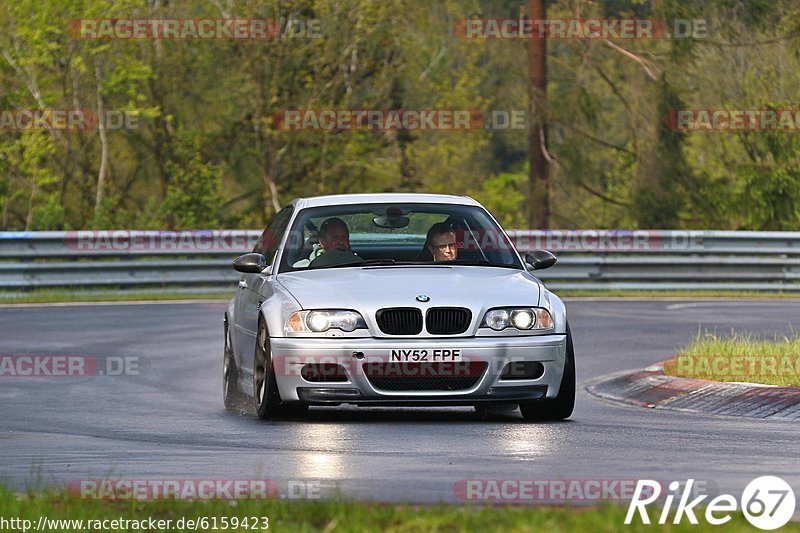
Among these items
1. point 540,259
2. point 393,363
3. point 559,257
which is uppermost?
point 540,259

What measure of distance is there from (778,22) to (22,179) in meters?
17.6

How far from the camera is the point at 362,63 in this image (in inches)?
1585

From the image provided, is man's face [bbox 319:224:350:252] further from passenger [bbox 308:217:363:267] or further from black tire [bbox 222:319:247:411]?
black tire [bbox 222:319:247:411]

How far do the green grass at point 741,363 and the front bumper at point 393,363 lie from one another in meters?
2.73

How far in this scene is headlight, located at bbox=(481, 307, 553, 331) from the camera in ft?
36.7

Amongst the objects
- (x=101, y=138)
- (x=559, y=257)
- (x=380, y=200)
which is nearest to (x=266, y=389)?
(x=380, y=200)

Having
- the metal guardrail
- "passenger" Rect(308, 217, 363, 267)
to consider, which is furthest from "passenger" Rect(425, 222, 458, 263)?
the metal guardrail

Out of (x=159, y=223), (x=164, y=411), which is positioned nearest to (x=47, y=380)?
(x=164, y=411)

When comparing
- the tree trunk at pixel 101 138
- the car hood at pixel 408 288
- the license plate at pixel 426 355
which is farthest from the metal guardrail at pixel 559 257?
the license plate at pixel 426 355

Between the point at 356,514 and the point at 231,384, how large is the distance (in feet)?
22.8

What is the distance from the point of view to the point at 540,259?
41.2 feet

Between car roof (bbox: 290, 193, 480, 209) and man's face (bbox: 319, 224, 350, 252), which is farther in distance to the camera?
car roof (bbox: 290, 193, 480, 209)

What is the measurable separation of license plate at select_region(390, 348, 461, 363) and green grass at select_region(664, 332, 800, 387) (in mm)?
3177

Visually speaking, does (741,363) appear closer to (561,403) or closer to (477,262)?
(477,262)
